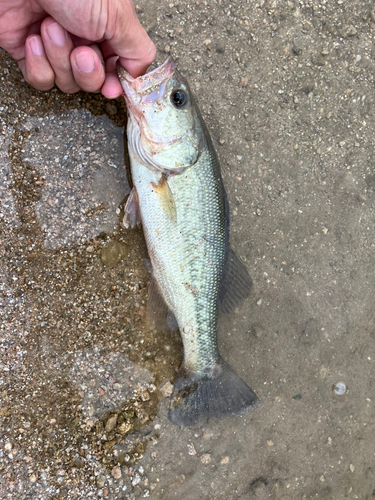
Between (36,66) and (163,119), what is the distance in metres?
0.90

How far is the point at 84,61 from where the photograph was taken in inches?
83.9

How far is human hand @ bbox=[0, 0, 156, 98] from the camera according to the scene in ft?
6.70

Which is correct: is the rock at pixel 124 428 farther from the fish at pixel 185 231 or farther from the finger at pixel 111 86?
the finger at pixel 111 86

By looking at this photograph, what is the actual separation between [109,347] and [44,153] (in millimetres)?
1587

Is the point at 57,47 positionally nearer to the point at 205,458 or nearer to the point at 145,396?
the point at 145,396

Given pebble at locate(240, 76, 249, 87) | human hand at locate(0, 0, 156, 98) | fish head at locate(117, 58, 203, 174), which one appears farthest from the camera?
pebble at locate(240, 76, 249, 87)

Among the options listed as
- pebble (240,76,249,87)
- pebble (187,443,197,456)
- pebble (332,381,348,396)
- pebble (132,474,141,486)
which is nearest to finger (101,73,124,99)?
pebble (240,76,249,87)

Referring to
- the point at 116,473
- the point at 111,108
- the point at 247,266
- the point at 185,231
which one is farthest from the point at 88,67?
the point at 116,473

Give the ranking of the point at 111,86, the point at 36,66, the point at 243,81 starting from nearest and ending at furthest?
the point at 36,66, the point at 111,86, the point at 243,81

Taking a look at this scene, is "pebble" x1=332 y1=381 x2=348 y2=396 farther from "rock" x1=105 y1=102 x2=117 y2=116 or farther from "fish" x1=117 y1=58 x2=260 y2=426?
"rock" x1=105 y1=102 x2=117 y2=116

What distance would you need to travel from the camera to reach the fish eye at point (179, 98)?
231 cm

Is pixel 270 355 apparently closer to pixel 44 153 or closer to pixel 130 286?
pixel 130 286

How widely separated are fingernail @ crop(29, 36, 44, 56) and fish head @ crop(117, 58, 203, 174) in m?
0.50

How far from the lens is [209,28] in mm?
2803
